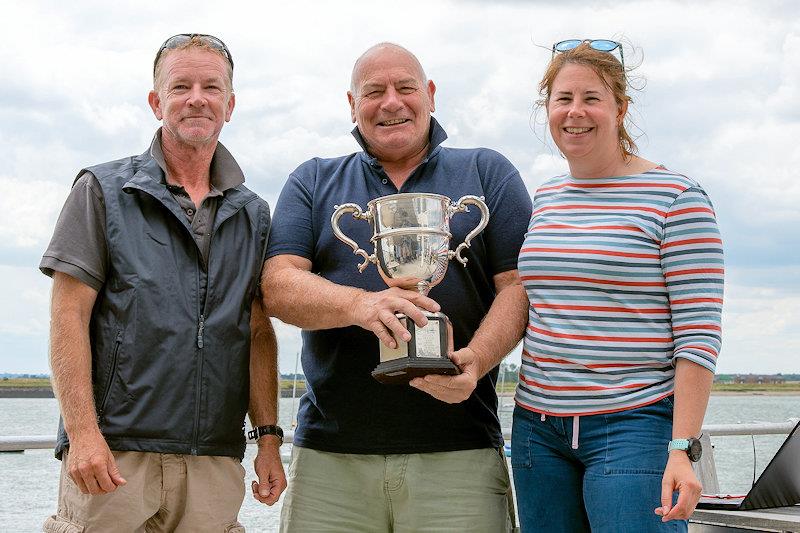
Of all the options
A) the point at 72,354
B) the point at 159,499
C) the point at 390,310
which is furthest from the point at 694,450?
the point at 72,354

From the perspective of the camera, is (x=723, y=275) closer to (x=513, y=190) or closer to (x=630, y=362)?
(x=630, y=362)

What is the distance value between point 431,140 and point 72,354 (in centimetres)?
121

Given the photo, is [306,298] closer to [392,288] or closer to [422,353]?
[392,288]

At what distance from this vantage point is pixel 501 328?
241 cm

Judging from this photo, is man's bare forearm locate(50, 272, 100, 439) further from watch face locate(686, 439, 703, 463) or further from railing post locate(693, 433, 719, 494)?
railing post locate(693, 433, 719, 494)

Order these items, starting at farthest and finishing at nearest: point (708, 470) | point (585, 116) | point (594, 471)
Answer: point (708, 470) < point (585, 116) < point (594, 471)

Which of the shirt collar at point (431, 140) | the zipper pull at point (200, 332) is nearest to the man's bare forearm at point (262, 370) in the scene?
the zipper pull at point (200, 332)

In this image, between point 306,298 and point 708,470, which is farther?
point 708,470

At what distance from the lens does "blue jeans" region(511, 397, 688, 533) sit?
82.8 inches

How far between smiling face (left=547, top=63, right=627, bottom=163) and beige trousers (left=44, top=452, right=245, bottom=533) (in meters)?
1.27

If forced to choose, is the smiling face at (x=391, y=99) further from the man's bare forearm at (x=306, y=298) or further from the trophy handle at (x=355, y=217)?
the man's bare forearm at (x=306, y=298)

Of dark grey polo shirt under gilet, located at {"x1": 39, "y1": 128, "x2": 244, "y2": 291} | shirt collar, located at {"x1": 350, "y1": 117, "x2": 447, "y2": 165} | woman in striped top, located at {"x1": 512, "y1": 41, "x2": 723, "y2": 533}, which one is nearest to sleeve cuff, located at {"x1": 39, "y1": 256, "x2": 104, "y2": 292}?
dark grey polo shirt under gilet, located at {"x1": 39, "y1": 128, "x2": 244, "y2": 291}

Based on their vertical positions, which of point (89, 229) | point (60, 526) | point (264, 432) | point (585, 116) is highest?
point (585, 116)

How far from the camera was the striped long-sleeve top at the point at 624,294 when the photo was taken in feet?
7.00
